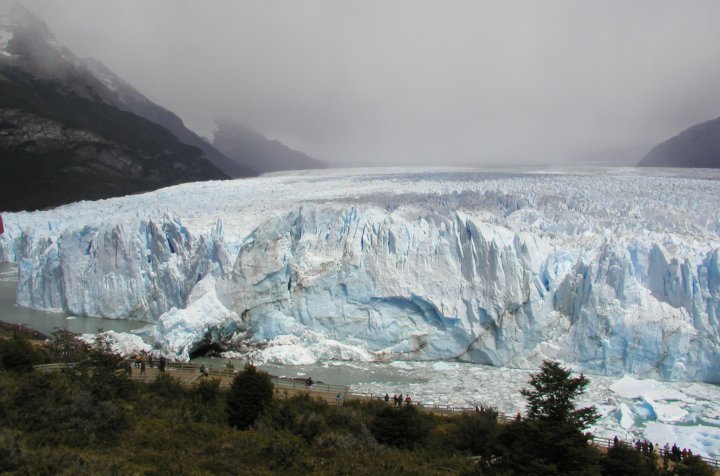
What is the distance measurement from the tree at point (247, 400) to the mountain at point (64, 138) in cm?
4052

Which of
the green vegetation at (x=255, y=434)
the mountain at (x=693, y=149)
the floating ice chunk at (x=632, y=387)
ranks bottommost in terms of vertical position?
the floating ice chunk at (x=632, y=387)

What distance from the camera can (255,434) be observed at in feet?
27.9

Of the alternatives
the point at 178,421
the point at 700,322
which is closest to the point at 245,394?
the point at 178,421

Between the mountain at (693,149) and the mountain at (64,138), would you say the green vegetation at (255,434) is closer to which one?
the mountain at (693,149)

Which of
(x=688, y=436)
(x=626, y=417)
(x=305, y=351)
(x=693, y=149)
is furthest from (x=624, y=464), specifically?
(x=693, y=149)

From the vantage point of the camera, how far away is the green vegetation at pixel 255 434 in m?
6.78

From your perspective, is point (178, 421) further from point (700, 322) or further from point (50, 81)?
point (50, 81)

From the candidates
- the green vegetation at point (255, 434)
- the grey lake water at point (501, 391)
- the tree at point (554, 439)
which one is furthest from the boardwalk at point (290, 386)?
the tree at point (554, 439)

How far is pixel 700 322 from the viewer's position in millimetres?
13719

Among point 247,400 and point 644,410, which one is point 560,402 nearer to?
point 247,400

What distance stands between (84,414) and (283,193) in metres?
18.0

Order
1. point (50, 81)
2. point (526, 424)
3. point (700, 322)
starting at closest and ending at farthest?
point (526, 424)
point (700, 322)
point (50, 81)

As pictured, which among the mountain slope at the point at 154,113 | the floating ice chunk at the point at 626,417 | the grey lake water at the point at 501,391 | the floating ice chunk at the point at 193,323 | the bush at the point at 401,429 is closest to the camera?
the bush at the point at 401,429

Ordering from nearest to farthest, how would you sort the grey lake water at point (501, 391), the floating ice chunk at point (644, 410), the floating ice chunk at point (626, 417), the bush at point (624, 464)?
the bush at point (624, 464) → the grey lake water at point (501, 391) → the floating ice chunk at point (626, 417) → the floating ice chunk at point (644, 410)
